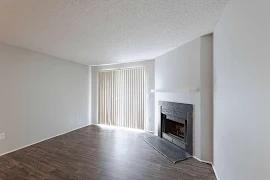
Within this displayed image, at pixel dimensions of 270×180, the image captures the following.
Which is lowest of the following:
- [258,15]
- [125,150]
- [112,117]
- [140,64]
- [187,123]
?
[125,150]

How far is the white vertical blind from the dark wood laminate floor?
1367 millimetres

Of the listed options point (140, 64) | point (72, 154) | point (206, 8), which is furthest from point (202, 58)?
point (72, 154)

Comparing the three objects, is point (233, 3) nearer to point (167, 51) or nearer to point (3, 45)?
point (167, 51)

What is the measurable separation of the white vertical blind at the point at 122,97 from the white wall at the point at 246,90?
3226mm

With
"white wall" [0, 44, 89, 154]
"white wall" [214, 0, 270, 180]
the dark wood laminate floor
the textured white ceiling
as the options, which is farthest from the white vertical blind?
"white wall" [214, 0, 270, 180]

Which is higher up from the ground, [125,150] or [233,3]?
[233,3]

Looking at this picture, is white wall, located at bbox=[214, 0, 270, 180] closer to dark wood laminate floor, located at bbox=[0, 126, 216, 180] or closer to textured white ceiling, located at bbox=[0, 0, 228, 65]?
textured white ceiling, located at bbox=[0, 0, 228, 65]

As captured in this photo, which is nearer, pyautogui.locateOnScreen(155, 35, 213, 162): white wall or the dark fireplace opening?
pyautogui.locateOnScreen(155, 35, 213, 162): white wall

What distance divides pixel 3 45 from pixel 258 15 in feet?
13.7

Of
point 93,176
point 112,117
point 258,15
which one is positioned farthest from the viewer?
point 112,117

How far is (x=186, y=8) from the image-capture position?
1740 mm

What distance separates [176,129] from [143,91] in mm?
1744

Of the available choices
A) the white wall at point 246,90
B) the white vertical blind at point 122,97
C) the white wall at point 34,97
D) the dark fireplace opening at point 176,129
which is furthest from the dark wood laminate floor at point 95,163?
the white vertical blind at point 122,97

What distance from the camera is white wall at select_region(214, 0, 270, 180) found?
1001mm
